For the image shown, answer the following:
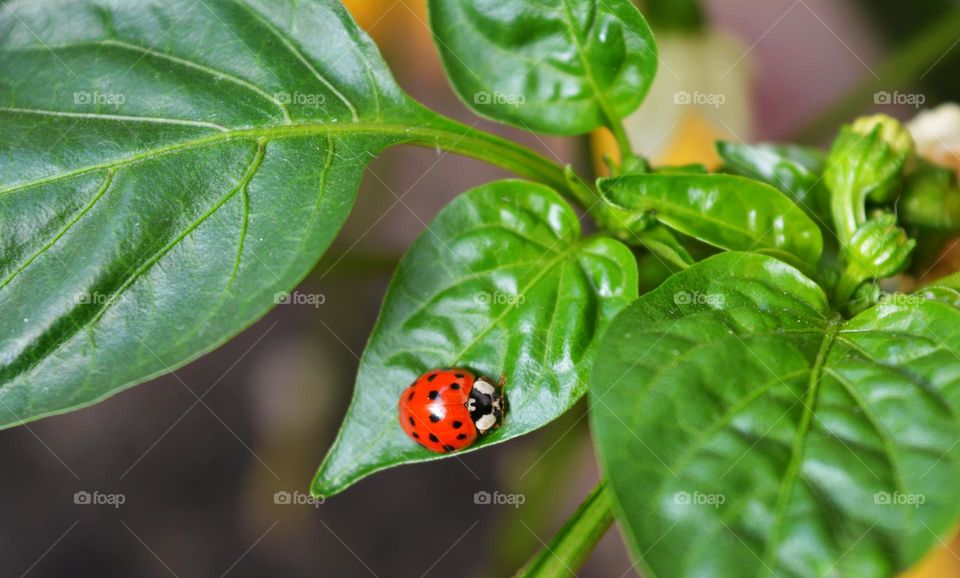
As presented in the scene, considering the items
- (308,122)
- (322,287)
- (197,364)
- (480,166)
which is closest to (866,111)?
(480,166)

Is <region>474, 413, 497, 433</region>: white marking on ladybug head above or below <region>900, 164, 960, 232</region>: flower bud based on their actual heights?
below

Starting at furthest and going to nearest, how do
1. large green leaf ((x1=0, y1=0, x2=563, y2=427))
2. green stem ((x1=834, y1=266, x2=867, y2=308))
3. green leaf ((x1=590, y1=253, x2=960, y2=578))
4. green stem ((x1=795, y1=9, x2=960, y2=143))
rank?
green stem ((x1=795, y1=9, x2=960, y2=143)), green stem ((x1=834, y1=266, x2=867, y2=308)), large green leaf ((x1=0, y1=0, x2=563, y2=427)), green leaf ((x1=590, y1=253, x2=960, y2=578))

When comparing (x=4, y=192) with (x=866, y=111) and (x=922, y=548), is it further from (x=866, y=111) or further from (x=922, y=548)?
(x=866, y=111)

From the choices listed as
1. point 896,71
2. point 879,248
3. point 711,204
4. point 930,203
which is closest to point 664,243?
point 711,204

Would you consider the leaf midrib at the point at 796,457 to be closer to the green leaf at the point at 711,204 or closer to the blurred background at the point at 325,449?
the green leaf at the point at 711,204

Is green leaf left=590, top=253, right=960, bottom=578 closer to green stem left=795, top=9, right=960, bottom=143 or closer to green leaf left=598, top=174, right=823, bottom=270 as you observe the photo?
green leaf left=598, top=174, right=823, bottom=270

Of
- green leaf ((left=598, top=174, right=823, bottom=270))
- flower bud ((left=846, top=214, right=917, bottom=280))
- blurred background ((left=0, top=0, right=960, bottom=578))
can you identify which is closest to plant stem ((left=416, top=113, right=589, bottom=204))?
green leaf ((left=598, top=174, right=823, bottom=270))
